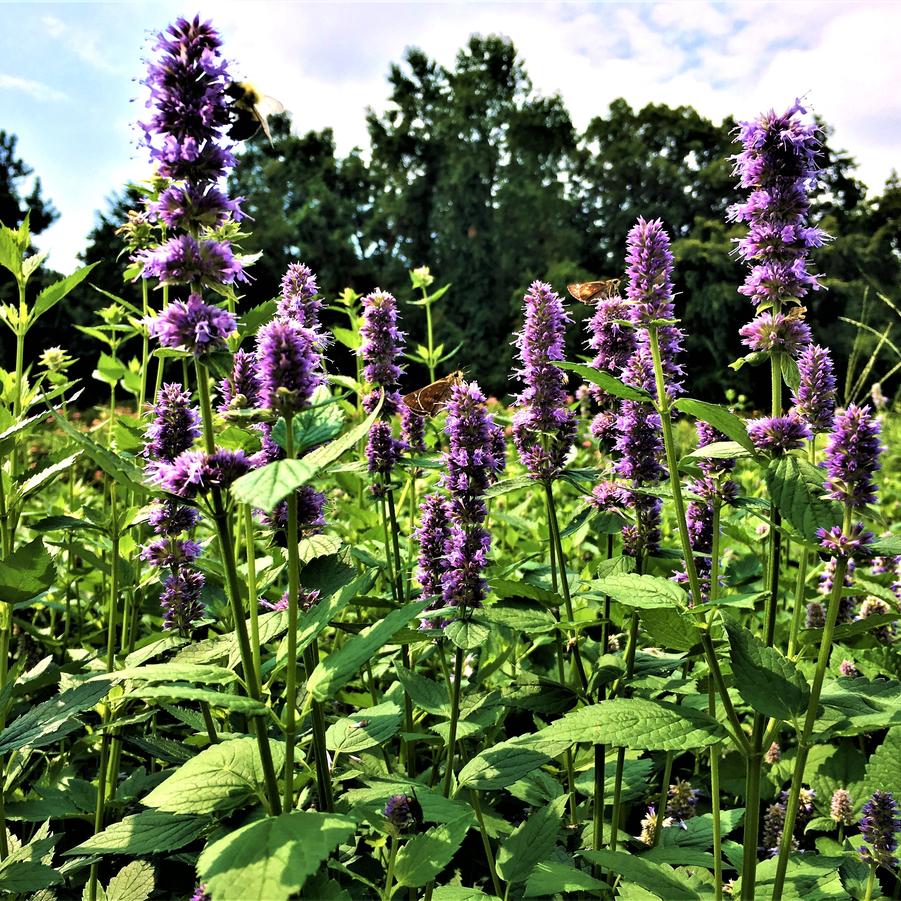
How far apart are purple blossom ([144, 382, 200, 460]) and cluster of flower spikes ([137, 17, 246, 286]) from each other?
0.62 m

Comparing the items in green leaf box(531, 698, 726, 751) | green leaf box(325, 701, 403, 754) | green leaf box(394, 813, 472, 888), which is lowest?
green leaf box(394, 813, 472, 888)

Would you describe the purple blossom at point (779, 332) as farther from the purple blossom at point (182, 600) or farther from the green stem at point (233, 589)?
the purple blossom at point (182, 600)

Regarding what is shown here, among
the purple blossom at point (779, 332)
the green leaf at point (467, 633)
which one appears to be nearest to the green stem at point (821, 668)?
the purple blossom at point (779, 332)

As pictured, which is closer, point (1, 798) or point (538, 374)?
point (1, 798)

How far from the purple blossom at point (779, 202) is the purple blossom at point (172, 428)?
163cm

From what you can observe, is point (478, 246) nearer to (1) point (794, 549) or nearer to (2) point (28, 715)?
(1) point (794, 549)

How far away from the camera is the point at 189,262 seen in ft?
5.19

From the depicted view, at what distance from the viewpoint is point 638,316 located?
2088 mm

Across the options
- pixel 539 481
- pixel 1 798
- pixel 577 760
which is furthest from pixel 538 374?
pixel 1 798

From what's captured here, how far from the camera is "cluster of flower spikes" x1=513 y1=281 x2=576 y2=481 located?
2.65 metres

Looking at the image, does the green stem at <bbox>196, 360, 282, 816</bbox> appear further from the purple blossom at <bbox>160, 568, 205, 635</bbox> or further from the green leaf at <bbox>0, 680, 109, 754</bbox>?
the purple blossom at <bbox>160, 568, 205, 635</bbox>

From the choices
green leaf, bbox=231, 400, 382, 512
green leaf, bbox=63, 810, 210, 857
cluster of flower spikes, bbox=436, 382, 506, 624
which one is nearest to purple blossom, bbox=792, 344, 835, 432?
cluster of flower spikes, bbox=436, 382, 506, 624

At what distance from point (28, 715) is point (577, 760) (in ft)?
6.05

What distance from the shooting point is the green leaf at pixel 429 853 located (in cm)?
182
